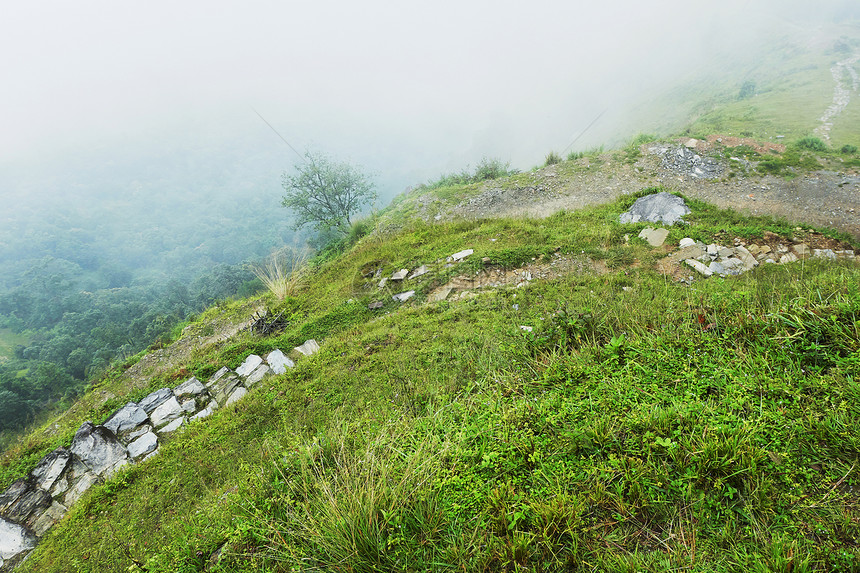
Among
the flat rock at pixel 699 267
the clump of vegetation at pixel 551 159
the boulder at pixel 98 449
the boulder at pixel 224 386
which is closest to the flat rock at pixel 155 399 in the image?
the boulder at pixel 98 449

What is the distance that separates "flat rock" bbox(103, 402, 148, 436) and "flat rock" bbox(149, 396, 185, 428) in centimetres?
18

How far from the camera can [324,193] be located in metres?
24.1

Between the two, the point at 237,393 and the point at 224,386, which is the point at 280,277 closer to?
the point at 224,386

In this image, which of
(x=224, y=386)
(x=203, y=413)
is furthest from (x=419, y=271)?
(x=203, y=413)

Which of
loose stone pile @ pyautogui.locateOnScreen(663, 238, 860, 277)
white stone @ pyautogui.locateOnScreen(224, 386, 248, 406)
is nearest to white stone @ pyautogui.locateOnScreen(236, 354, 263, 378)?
white stone @ pyautogui.locateOnScreen(224, 386, 248, 406)

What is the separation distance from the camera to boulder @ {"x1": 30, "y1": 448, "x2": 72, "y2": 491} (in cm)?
538

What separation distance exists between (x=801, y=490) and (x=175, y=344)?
1333cm

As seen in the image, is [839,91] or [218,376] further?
[839,91]

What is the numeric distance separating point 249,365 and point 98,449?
2.61 m

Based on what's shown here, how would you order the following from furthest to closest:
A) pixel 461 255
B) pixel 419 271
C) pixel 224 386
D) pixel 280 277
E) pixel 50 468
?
pixel 280 277 → pixel 419 271 → pixel 461 255 → pixel 224 386 → pixel 50 468

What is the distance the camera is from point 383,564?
6.81 ft

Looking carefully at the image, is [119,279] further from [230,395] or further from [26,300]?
[230,395]

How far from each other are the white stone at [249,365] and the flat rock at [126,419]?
1.73 metres

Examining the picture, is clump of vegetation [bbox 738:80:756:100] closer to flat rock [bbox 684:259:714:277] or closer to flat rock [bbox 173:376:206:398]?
flat rock [bbox 684:259:714:277]
